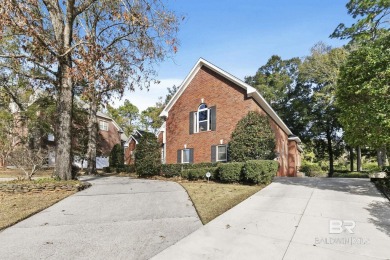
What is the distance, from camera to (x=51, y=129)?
28.2 m

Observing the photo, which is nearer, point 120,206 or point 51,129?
point 120,206

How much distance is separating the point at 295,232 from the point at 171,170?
589 inches

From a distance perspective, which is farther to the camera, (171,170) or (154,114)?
(154,114)

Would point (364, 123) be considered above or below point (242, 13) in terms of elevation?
below

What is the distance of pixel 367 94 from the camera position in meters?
10.7

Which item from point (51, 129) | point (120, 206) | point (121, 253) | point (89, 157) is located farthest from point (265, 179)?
point (51, 129)

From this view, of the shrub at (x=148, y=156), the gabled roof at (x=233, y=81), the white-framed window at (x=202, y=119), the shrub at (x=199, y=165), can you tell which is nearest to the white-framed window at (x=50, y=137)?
the gabled roof at (x=233, y=81)

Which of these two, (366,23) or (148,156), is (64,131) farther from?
(366,23)

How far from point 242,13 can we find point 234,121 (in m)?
7.40

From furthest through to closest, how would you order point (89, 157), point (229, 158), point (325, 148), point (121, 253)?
point (325, 148)
point (89, 157)
point (229, 158)
point (121, 253)

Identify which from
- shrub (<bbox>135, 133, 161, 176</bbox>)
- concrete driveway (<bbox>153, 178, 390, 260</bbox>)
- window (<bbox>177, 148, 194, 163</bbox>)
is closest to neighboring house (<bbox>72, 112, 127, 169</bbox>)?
shrub (<bbox>135, 133, 161, 176</bbox>)

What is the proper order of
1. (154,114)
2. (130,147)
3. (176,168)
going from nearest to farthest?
1. (176,168)
2. (130,147)
3. (154,114)

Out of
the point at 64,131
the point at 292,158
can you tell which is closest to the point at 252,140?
the point at 64,131

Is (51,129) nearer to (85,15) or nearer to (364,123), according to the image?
(85,15)
